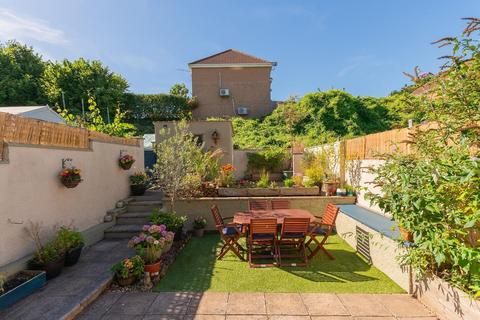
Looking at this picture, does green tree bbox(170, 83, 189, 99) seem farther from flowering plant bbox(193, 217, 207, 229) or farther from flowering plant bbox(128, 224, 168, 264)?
flowering plant bbox(128, 224, 168, 264)

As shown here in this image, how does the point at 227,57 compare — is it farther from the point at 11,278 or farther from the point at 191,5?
the point at 11,278

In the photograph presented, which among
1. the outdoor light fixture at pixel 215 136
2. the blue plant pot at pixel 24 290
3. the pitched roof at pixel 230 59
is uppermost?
the pitched roof at pixel 230 59

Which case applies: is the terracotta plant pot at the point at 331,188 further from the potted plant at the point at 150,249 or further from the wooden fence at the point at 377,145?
the potted plant at the point at 150,249

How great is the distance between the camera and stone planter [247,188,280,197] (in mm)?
7949

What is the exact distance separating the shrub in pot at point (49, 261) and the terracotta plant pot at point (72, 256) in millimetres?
212

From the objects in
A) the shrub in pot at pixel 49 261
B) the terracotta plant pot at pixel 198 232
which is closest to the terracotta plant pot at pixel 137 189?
the terracotta plant pot at pixel 198 232

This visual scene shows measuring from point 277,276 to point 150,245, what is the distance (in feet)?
8.32

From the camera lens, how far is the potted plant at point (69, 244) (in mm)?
4730

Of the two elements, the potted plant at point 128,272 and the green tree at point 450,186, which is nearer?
the green tree at point 450,186

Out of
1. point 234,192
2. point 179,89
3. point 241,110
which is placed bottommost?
A: point 234,192

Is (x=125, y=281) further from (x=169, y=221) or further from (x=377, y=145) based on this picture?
(x=377, y=145)

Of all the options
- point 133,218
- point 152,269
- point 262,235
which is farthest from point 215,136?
point 152,269

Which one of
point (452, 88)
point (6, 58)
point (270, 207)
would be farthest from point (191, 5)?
point (6, 58)

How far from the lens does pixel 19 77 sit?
809 inches
